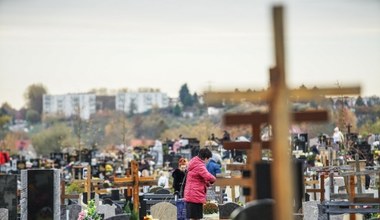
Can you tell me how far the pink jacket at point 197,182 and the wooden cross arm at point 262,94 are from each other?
27.2 feet

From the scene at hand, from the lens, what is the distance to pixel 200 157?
23.5 meters

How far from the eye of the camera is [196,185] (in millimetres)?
23578

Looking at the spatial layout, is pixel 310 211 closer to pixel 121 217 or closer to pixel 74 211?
pixel 121 217

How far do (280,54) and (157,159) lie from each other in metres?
39.0

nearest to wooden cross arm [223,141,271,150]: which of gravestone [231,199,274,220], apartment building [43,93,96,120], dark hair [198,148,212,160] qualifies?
gravestone [231,199,274,220]

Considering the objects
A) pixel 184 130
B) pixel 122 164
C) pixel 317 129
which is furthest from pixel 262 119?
pixel 184 130

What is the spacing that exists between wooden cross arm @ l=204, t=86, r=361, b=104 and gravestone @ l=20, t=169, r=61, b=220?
8.30m

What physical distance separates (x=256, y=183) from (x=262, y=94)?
2.72 feet

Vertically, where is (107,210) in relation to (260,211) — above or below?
above

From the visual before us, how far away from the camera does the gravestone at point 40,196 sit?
22.9m

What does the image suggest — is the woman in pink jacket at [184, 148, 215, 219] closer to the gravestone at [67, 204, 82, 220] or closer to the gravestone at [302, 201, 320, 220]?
the gravestone at [302, 201, 320, 220]

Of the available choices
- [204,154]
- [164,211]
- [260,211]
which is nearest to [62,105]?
[164,211]

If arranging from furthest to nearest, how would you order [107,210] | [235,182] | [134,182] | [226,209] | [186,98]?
1. [186,98]
2. [134,182]
3. [107,210]
4. [226,209]
5. [235,182]

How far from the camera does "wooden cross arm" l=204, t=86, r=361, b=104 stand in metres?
14.6
